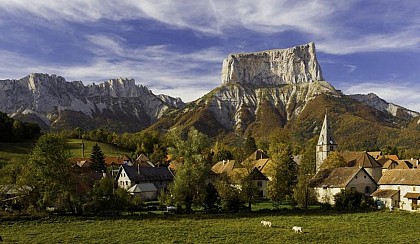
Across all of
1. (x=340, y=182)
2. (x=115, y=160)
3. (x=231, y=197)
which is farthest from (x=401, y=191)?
(x=115, y=160)

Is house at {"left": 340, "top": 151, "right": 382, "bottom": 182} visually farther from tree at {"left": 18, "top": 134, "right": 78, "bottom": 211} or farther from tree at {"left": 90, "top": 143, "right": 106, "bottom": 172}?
tree at {"left": 90, "top": 143, "right": 106, "bottom": 172}

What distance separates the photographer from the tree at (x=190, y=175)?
51719 mm

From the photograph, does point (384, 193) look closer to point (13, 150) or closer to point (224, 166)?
point (224, 166)

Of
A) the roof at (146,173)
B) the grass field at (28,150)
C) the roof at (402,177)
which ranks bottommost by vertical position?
the roof at (146,173)

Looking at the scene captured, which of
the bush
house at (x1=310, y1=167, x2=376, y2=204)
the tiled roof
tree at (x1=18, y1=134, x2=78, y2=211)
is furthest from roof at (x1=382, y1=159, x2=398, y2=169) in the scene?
tree at (x1=18, y1=134, x2=78, y2=211)

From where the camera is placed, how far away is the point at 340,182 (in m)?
61.6

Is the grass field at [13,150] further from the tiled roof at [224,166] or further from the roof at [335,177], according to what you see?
the roof at [335,177]

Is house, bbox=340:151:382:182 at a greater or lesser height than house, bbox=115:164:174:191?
greater

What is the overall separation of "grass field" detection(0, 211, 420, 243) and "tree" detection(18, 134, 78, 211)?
4.56m

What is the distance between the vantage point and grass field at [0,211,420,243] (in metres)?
32.5

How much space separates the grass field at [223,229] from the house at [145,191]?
907 inches

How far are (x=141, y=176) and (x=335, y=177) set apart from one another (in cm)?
3458

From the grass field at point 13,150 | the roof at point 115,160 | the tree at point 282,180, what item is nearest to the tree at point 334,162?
the tree at point 282,180

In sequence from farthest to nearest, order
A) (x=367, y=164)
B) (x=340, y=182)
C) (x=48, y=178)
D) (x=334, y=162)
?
1. (x=367, y=164)
2. (x=334, y=162)
3. (x=340, y=182)
4. (x=48, y=178)
